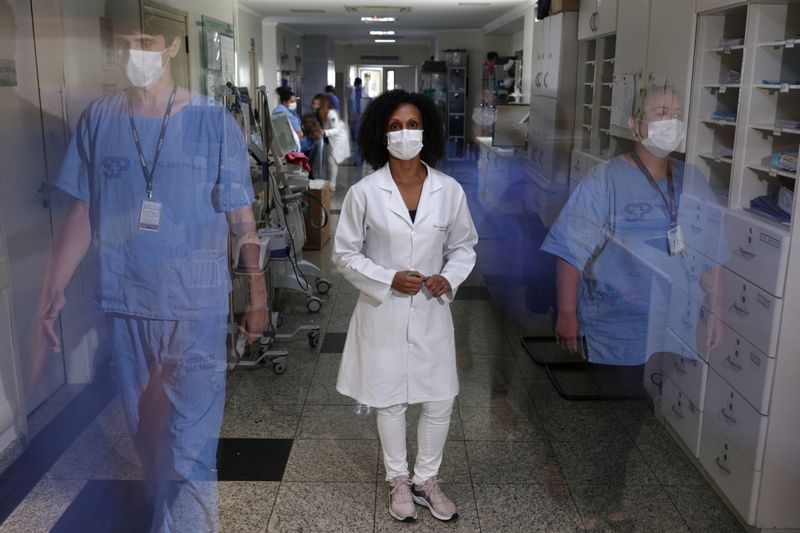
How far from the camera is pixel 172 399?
1.70 meters

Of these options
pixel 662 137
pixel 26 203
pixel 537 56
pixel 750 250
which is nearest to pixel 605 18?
pixel 537 56

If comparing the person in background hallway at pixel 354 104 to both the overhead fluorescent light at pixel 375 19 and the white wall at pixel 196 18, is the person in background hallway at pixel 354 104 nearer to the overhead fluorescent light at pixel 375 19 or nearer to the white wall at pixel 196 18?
the white wall at pixel 196 18

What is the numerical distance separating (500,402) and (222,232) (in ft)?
5.01

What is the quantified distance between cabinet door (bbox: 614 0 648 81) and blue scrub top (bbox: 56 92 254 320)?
1638mm

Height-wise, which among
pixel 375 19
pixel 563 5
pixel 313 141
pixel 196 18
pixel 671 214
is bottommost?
pixel 671 214

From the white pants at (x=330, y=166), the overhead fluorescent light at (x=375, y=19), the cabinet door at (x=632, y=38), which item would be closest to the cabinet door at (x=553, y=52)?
the cabinet door at (x=632, y=38)

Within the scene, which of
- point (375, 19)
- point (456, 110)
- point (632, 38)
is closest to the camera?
point (632, 38)

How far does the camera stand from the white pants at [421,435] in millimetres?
2002

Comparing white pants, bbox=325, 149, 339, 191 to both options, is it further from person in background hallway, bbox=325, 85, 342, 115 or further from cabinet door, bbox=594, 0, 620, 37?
cabinet door, bbox=594, 0, 620, 37

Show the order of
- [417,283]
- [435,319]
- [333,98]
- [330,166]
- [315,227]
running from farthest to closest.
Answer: [315,227]
[330,166]
[333,98]
[435,319]
[417,283]

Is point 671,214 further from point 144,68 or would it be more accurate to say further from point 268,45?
point 268,45

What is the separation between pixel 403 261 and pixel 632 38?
59.1 inches

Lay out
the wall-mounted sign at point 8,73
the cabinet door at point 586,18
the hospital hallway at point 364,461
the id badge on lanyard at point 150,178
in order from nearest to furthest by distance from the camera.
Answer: the wall-mounted sign at point 8,73
the id badge on lanyard at point 150,178
the hospital hallway at point 364,461
the cabinet door at point 586,18

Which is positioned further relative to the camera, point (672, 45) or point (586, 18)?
point (586, 18)
